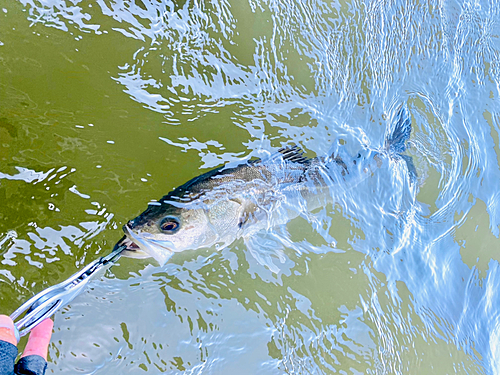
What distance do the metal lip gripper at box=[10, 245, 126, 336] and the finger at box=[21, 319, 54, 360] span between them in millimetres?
53

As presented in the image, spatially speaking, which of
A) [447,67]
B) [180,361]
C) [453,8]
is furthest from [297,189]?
[453,8]

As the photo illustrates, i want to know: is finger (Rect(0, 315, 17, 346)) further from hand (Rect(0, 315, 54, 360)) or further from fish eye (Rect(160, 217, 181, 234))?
fish eye (Rect(160, 217, 181, 234))

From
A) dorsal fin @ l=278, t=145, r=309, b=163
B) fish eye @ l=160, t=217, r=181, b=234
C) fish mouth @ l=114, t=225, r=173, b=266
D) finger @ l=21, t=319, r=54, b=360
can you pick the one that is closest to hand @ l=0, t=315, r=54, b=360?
finger @ l=21, t=319, r=54, b=360

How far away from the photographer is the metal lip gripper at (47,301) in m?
2.04

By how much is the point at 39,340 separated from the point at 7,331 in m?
0.29

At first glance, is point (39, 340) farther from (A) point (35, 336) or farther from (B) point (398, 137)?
(B) point (398, 137)

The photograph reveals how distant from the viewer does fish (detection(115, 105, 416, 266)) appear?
273 centimetres

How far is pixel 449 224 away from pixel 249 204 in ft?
10.4

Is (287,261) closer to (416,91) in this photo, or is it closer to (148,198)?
(148,198)

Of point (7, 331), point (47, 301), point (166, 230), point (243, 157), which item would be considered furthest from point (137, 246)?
point (243, 157)

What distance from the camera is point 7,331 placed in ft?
6.07

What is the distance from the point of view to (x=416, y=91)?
463 cm

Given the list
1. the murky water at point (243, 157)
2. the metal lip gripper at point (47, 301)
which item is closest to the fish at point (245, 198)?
the murky water at point (243, 157)

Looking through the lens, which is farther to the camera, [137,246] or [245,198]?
[245,198]
